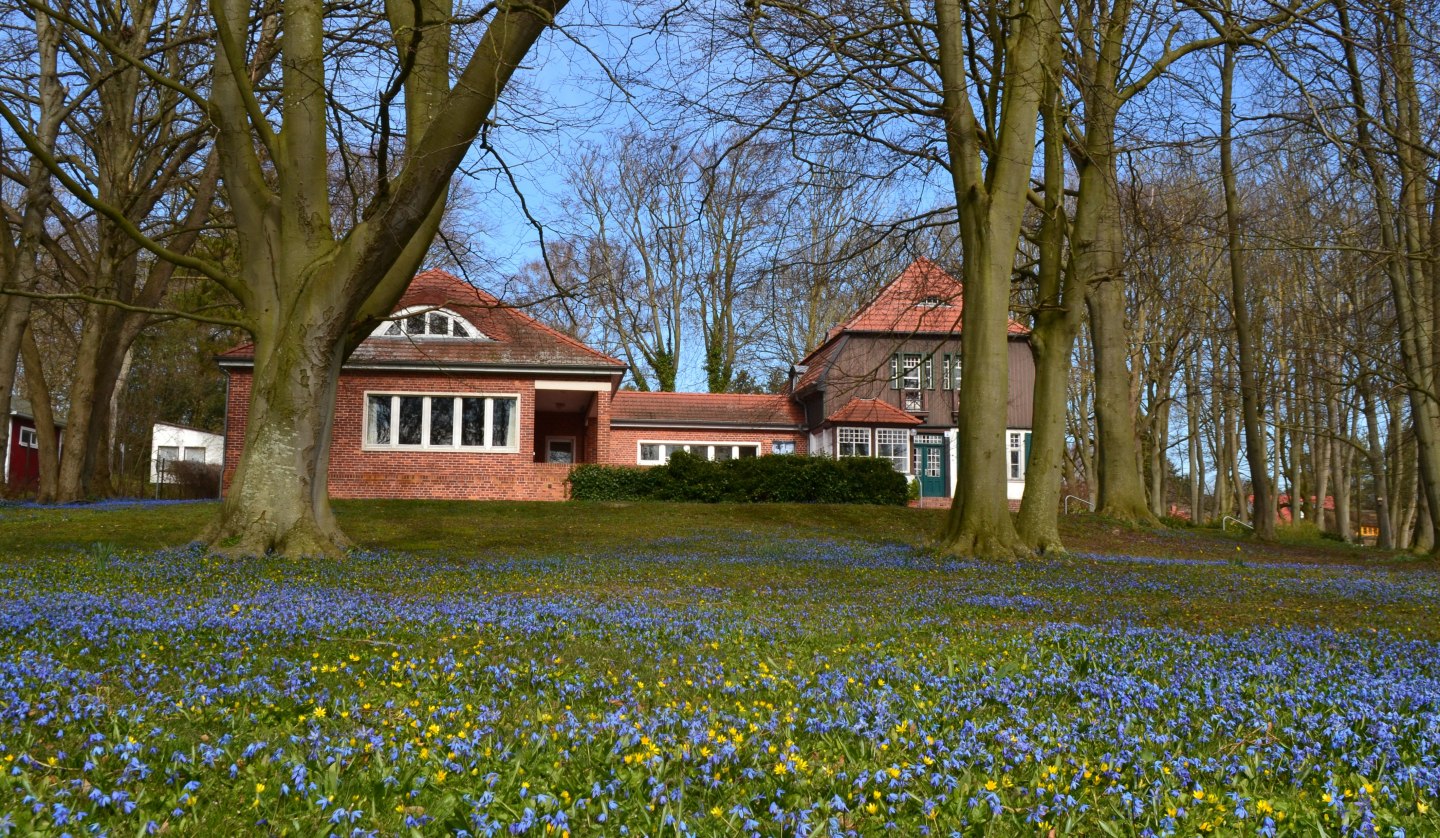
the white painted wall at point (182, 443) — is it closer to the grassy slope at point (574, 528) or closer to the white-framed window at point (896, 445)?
the grassy slope at point (574, 528)

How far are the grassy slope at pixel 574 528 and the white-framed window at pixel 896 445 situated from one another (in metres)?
12.5

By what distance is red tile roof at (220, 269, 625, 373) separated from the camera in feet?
96.7

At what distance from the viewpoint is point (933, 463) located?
40500 mm

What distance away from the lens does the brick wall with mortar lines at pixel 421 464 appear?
2912 cm

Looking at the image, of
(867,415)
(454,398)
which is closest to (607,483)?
(454,398)

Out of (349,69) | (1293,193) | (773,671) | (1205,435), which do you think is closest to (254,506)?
(349,69)

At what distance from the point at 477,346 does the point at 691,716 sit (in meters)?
28.0

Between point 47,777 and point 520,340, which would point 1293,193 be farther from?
point 47,777

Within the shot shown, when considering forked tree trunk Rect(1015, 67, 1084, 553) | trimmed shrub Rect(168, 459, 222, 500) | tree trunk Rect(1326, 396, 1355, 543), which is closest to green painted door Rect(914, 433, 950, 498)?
tree trunk Rect(1326, 396, 1355, 543)

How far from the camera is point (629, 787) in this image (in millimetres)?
3059

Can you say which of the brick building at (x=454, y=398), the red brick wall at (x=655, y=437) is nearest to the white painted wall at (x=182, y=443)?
the red brick wall at (x=655, y=437)

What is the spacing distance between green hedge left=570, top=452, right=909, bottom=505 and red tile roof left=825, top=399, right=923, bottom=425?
709 centimetres

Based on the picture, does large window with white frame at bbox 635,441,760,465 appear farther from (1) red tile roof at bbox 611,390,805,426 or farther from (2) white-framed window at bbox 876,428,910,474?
(2) white-framed window at bbox 876,428,910,474

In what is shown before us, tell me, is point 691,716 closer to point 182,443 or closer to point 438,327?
point 438,327
